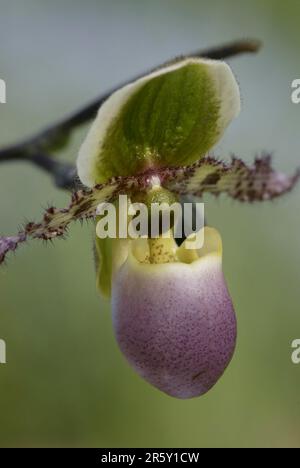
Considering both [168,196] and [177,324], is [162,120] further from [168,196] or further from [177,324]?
[177,324]

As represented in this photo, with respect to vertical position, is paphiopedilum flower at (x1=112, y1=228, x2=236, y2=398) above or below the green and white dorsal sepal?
below

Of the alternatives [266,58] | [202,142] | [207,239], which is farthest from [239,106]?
[266,58]

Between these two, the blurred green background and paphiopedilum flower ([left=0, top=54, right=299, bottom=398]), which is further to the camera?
the blurred green background

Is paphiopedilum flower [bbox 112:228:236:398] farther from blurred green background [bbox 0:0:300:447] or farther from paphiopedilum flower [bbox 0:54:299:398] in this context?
blurred green background [bbox 0:0:300:447]

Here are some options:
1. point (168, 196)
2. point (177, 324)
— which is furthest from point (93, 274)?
point (177, 324)

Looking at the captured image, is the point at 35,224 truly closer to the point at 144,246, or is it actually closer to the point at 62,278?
the point at 144,246

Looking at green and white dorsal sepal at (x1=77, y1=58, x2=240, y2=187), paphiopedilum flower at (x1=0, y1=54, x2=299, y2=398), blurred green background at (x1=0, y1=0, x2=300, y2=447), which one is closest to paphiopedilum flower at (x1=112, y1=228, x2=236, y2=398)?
paphiopedilum flower at (x1=0, y1=54, x2=299, y2=398)

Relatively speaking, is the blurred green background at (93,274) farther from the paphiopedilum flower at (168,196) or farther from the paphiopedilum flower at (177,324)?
the paphiopedilum flower at (177,324)

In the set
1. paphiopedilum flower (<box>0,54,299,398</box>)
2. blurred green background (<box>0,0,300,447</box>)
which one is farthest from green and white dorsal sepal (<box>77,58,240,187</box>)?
blurred green background (<box>0,0,300,447</box>)

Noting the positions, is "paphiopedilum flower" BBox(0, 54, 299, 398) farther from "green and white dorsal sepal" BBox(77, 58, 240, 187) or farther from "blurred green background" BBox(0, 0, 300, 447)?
"blurred green background" BBox(0, 0, 300, 447)
